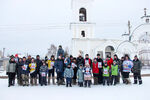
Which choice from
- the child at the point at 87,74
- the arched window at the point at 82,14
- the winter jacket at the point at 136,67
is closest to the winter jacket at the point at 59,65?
the child at the point at 87,74

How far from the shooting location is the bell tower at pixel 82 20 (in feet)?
79.7

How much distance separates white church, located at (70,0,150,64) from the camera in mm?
23391

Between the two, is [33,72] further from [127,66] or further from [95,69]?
[127,66]

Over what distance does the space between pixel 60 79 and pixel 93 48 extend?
1492 centimetres

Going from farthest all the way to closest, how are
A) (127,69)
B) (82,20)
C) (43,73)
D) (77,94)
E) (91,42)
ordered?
1. (82,20)
2. (91,42)
3. (127,69)
4. (43,73)
5. (77,94)

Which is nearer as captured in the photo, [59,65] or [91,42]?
[59,65]

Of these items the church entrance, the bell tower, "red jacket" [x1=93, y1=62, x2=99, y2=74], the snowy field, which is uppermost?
the bell tower

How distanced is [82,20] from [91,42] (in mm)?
3716

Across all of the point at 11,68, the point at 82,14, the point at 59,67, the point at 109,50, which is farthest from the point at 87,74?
the point at 82,14

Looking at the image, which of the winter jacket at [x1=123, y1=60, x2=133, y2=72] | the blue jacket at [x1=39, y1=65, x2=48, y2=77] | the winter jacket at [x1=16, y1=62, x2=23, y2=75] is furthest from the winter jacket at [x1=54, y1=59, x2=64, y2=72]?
the winter jacket at [x1=123, y1=60, x2=133, y2=72]

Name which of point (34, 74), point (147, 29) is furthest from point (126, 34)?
point (34, 74)

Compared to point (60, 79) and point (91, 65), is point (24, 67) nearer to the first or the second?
point (60, 79)

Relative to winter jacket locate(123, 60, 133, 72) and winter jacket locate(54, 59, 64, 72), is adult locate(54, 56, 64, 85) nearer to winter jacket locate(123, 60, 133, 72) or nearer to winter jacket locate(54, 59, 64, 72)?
winter jacket locate(54, 59, 64, 72)

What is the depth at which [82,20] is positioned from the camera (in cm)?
2489
